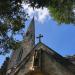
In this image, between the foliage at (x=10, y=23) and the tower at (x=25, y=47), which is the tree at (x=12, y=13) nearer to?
the foliage at (x=10, y=23)

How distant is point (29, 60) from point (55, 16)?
463cm

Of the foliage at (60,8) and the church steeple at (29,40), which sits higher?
the church steeple at (29,40)

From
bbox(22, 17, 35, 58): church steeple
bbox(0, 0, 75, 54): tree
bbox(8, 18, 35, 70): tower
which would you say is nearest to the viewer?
bbox(0, 0, 75, 54): tree

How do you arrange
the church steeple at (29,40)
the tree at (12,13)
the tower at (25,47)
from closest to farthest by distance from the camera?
the tree at (12,13) < the tower at (25,47) < the church steeple at (29,40)

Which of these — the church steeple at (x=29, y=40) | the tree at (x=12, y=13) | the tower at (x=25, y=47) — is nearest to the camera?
the tree at (x=12, y=13)

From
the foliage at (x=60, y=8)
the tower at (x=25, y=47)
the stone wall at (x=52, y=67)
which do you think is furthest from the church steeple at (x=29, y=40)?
the foliage at (x=60, y=8)

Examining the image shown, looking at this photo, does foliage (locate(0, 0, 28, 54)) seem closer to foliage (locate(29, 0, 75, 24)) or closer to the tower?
foliage (locate(29, 0, 75, 24))

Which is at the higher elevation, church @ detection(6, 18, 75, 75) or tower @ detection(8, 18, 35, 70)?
tower @ detection(8, 18, 35, 70)

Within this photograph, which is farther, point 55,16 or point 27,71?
point 27,71

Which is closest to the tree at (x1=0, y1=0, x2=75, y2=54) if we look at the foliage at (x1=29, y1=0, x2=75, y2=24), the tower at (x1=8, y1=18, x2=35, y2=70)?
the foliage at (x1=29, y1=0, x2=75, y2=24)

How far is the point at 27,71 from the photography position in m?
24.9

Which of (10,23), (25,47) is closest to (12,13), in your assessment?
(10,23)

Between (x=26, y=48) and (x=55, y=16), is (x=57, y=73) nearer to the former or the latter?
(x=55, y=16)

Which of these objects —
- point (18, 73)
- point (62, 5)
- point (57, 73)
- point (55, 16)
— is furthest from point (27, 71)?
point (62, 5)
